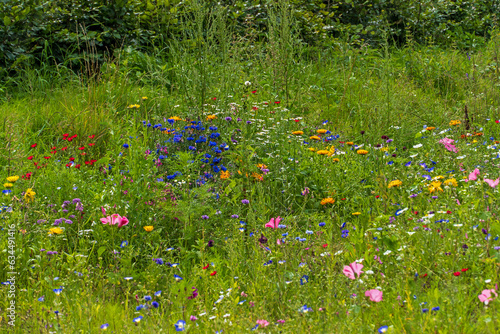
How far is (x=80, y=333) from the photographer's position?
5.92 feet

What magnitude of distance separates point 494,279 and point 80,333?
61.6 inches

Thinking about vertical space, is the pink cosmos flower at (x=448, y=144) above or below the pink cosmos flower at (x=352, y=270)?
below

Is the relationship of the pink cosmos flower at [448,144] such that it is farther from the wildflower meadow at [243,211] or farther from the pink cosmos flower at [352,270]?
the pink cosmos flower at [352,270]

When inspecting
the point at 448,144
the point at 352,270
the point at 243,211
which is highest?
the point at 352,270

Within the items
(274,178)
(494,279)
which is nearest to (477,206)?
(494,279)

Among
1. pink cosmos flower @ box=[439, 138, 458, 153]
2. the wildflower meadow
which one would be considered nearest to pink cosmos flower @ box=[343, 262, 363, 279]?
the wildflower meadow

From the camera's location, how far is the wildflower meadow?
1962 millimetres

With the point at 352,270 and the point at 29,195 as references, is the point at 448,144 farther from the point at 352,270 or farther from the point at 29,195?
the point at 29,195

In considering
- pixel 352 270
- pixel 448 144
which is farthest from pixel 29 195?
pixel 448 144

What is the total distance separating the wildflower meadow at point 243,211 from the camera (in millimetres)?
1962

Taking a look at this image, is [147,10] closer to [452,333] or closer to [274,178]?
[274,178]

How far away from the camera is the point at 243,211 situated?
321 centimetres

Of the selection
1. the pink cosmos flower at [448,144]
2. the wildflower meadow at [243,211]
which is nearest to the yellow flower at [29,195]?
the wildflower meadow at [243,211]

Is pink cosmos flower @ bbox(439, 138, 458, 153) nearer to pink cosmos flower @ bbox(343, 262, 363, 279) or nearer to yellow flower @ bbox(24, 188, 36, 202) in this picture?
pink cosmos flower @ bbox(343, 262, 363, 279)
